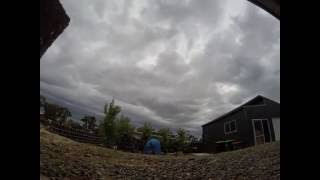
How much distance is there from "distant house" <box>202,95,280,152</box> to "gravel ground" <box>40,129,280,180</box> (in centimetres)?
737

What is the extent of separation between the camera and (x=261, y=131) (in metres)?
16.7

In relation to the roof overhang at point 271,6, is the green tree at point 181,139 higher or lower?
lower

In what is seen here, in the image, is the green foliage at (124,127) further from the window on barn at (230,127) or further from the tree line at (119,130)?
the window on barn at (230,127)

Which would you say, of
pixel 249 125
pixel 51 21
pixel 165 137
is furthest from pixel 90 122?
pixel 51 21

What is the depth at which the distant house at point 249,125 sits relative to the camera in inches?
626

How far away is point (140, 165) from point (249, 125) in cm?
1017

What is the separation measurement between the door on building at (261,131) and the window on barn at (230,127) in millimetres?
1200

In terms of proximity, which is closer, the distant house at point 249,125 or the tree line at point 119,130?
the tree line at point 119,130

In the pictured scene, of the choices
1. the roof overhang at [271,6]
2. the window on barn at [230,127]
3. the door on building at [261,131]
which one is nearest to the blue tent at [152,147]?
the door on building at [261,131]
